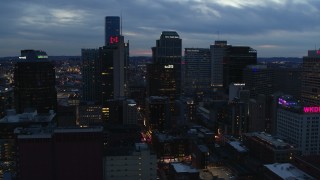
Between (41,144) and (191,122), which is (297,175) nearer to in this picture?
(41,144)

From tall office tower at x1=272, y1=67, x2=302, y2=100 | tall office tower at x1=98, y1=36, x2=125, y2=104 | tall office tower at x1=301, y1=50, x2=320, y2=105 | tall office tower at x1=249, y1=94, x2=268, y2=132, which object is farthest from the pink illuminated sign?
tall office tower at x1=98, y1=36, x2=125, y2=104

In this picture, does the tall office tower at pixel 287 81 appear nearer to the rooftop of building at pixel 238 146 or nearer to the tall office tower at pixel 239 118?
the tall office tower at pixel 239 118

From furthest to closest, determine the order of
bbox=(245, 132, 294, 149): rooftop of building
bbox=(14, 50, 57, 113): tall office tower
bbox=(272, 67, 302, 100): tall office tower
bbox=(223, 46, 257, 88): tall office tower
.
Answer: bbox=(223, 46, 257, 88): tall office tower → bbox=(272, 67, 302, 100): tall office tower → bbox=(14, 50, 57, 113): tall office tower → bbox=(245, 132, 294, 149): rooftop of building

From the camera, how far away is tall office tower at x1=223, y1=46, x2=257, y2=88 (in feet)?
591

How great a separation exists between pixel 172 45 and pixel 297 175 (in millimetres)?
112921

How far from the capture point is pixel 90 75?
160250 millimetres

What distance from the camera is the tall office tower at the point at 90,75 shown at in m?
159

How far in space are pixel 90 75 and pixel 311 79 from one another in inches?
3318

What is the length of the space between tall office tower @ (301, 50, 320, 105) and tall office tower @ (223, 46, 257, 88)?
206ft

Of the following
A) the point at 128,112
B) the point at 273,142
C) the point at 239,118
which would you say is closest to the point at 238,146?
the point at 273,142

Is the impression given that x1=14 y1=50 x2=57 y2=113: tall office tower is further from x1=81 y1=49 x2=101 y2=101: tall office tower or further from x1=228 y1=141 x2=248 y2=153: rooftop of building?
x1=228 y1=141 x2=248 y2=153: rooftop of building

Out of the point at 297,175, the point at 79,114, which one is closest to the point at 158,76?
the point at 79,114

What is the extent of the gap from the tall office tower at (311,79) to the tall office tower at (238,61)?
206ft

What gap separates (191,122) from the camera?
129m
